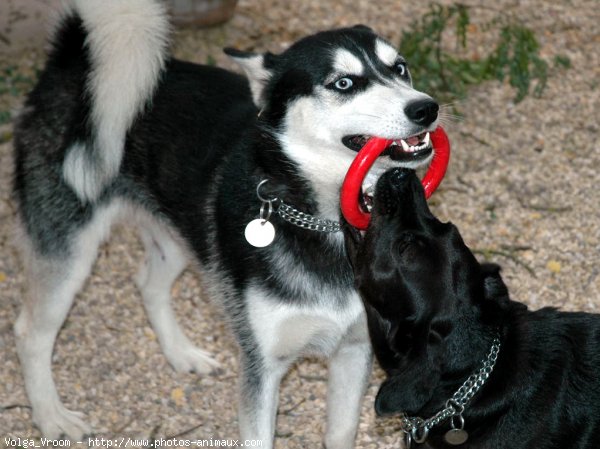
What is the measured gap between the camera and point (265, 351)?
3.97 m

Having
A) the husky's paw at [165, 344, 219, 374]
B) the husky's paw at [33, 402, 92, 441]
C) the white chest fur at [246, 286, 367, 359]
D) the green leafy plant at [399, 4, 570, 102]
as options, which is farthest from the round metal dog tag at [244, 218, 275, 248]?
the green leafy plant at [399, 4, 570, 102]

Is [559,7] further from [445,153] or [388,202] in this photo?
[388,202]

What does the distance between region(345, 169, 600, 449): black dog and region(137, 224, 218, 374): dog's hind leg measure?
173 centimetres

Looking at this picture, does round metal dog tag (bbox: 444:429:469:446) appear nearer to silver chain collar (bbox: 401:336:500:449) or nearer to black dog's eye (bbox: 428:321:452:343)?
silver chain collar (bbox: 401:336:500:449)

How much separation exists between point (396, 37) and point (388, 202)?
415cm

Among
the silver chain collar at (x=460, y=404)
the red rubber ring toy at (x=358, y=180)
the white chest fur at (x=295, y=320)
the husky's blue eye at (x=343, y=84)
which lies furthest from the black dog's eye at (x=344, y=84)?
the silver chain collar at (x=460, y=404)

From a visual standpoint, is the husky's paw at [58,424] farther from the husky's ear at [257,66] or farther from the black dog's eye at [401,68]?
the black dog's eye at [401,68]

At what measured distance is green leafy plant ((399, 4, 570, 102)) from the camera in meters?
6.76

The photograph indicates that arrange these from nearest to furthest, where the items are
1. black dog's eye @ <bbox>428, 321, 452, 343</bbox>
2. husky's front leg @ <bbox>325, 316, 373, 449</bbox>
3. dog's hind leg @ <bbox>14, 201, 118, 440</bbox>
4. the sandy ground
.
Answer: black dog's eye @ <bbox>428, 321, 452, 343</bbox>, husky's front leg @ <bbox>325, 316, 373, 449</bbox>, dog's hind leg @ <bbox>14, 201, 118, 440</bbox>, the sandy ground

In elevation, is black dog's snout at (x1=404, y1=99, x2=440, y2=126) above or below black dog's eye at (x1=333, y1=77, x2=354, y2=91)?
above

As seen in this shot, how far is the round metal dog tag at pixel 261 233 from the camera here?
12.9 ft

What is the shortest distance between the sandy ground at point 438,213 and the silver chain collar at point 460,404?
1.18 metres

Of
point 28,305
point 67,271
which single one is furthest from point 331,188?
point 28,305

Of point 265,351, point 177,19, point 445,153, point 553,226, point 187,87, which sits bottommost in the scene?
point 177,19
